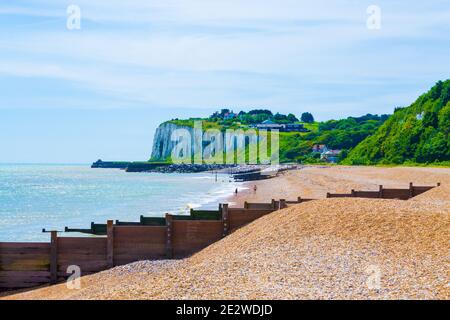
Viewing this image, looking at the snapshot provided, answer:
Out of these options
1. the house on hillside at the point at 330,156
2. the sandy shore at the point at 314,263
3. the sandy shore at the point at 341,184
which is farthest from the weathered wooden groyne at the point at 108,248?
the house on hillside at the point at 330,156

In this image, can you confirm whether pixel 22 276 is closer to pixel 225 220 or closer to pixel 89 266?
pixel 89 266

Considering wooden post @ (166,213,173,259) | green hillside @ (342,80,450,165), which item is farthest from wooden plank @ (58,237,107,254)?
green hillside @ (342,80,450,165)

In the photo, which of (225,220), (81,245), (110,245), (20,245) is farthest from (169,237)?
(20,245)

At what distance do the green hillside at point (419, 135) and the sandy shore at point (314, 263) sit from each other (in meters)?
78.4

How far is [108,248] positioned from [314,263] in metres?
7.14

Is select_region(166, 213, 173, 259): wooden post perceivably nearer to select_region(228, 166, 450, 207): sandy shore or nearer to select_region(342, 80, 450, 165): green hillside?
select_region(228, 166, 450, 207): sandy shore

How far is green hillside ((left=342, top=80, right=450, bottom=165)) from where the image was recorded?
9688 centimetres

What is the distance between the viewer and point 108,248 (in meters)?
19.1

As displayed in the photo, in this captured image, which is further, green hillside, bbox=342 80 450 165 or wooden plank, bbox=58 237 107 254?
green hillside, bbox=342 80 450 165

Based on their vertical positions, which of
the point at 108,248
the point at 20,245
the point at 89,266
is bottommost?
the point at 89,266

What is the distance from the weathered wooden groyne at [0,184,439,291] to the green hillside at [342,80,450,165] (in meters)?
79.9

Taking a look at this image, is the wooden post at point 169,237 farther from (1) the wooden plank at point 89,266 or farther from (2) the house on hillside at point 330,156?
(2) the house on hillside at point 330,156

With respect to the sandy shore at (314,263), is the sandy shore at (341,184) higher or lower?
lower

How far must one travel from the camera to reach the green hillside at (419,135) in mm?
96875
